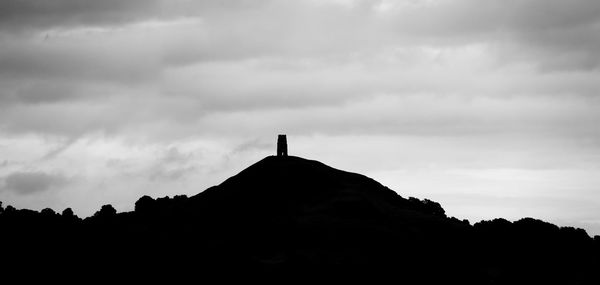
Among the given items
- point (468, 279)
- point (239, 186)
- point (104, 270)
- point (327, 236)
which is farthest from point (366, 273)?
point (104, 270)

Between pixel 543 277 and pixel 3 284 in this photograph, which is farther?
pixel 543 277

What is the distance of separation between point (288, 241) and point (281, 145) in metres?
7.47

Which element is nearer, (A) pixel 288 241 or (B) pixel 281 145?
(A) pixel 288 241

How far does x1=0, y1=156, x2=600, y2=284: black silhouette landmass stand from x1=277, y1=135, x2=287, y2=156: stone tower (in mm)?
746

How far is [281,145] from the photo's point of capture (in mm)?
57125

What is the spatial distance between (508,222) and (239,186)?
31834 millimetres

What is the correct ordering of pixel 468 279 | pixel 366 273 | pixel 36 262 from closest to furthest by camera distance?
pixel 366 273 → pixel 468 279 → pixel 36 262

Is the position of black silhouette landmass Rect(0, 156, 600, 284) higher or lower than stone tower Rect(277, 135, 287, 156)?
lower

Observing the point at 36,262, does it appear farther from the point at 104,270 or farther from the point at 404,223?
the point at 404,223

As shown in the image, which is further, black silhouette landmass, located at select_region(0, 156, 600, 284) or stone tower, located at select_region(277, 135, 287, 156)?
stone tower, located at select_region(277, 135, 287, 156)

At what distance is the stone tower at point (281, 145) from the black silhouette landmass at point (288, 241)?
75 cm

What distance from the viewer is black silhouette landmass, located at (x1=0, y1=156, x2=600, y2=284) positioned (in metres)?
52.9

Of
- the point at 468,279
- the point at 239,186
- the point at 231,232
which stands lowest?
the point at 468,279

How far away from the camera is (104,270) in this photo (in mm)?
57656
